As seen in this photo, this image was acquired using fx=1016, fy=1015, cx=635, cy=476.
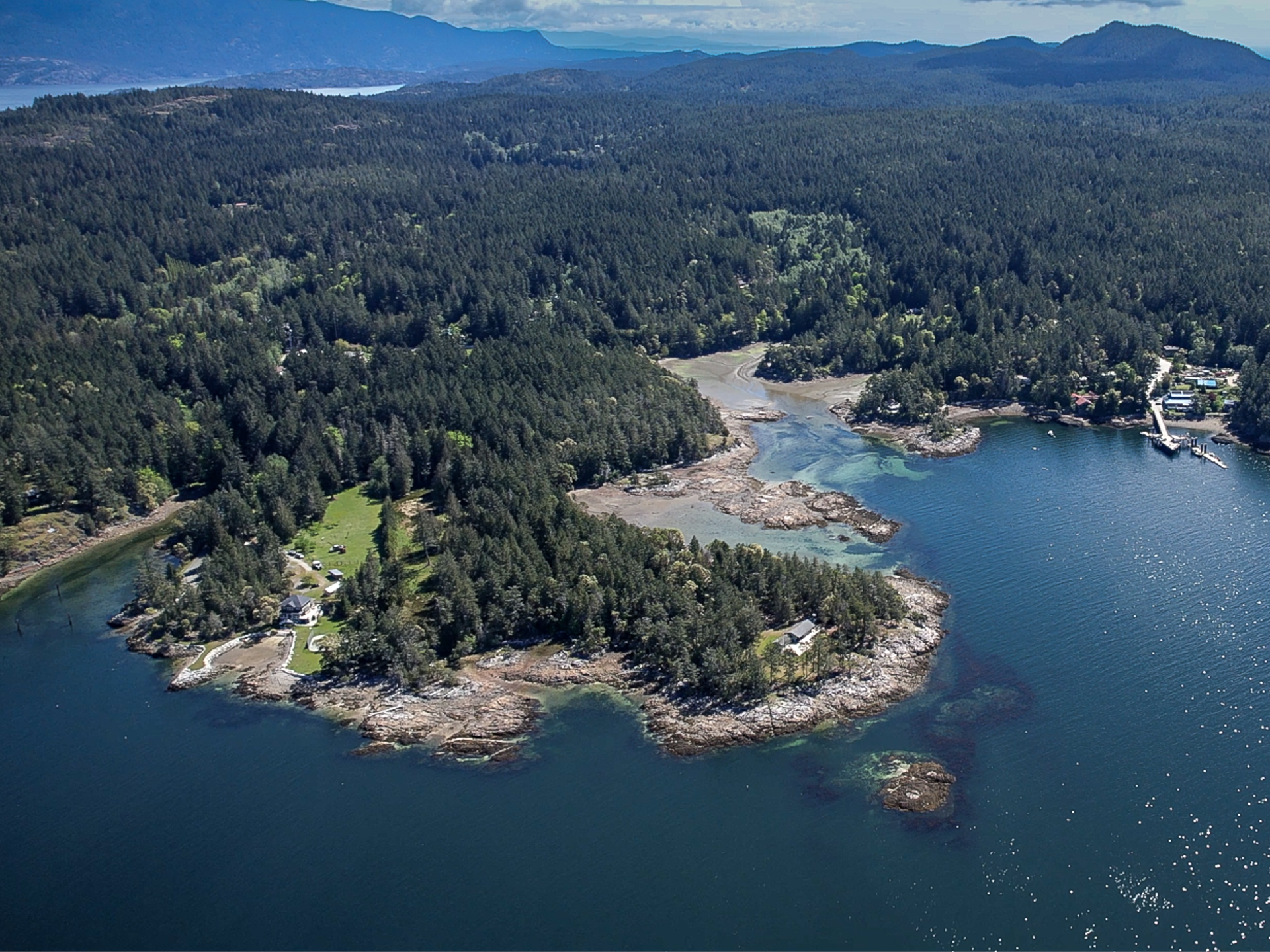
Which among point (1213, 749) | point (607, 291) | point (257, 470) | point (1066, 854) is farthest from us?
point (607, 291)

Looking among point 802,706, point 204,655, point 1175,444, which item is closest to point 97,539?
point 204,655

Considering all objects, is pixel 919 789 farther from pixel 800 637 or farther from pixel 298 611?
pixel 298 611

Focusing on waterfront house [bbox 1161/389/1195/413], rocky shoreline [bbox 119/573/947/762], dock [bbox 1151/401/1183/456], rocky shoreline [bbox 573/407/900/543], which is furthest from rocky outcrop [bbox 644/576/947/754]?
waterfront house [bbox 1161/389/1195/413]

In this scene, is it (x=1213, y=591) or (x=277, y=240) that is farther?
(x=277, y=240)

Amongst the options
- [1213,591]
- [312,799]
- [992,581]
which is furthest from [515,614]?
[1213,591]

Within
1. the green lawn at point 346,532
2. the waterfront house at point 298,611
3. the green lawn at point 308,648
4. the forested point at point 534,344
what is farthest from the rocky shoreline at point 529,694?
the green lawn at point 346,532

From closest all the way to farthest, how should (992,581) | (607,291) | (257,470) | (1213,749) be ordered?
1. (1213,749)
2. (992,581)
3. (257,470)
4. (607,291)

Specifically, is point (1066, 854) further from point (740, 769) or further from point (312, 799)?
point (312, 799)
